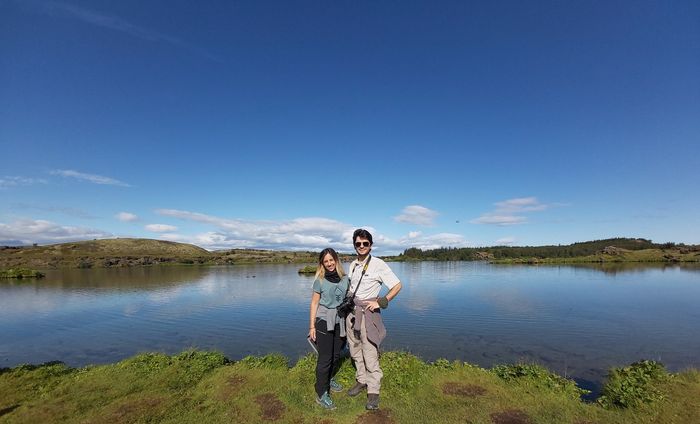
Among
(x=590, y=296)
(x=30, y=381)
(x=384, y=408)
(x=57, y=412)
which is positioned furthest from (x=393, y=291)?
(x=590, y=296)

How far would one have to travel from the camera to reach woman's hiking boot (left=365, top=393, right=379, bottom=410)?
294 inches

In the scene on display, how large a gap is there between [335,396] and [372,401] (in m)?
1.15

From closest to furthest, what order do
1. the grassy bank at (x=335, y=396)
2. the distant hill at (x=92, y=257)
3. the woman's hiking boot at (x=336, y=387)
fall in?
the grassy bank at (x=335, y=396), the woman's hiking boot at (x=336, y=387), the distant hill at (x=92, y=257)

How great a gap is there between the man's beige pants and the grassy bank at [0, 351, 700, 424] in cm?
52

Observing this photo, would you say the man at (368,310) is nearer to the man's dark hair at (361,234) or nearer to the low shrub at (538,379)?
the man's dark hair at (361,234)

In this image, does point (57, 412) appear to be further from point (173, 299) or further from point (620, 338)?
point (173, 299)

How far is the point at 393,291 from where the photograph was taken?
24.0 feet

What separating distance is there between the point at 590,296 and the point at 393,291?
150 ft

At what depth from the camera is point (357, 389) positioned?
8258 millimetres

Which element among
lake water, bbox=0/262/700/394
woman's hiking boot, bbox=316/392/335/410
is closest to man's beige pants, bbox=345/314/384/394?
woman's hiking boot, bbox=316/392/335/410

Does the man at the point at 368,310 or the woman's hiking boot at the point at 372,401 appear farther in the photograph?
the man at the point at 368,310

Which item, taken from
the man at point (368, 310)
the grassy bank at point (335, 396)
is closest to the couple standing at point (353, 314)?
the man at point (368, 310)

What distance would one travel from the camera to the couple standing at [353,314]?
7.73m

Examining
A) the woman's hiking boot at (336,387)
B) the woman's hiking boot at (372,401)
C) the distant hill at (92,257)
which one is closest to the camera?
the woman's hiking boot at (372,401)
